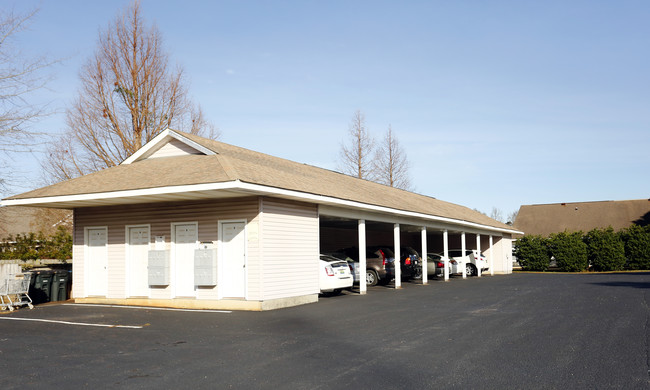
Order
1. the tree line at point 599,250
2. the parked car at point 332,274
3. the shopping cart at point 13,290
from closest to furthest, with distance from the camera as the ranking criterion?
the shopping cart at point 13,290 < the parked car at point 332,274 < the tree line at point 599,250

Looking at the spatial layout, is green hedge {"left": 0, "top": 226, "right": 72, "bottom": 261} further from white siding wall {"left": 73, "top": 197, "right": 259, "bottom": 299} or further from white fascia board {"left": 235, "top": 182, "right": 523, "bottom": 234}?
white fascia board {"left": 235, "top": 182, "right": 523, "bottom": 234}

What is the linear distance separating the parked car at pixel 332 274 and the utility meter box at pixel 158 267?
5.02m

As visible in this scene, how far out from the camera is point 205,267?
1503 cm

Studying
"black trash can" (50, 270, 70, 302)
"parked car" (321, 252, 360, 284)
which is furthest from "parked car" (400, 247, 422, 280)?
"black trash can" (50, 270, 70, 302)

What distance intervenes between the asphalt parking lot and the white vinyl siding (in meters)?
5.31

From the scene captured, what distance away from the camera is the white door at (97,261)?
17328mm

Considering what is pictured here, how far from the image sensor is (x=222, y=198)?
15305 millimetres

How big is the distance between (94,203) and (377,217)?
33.2ft

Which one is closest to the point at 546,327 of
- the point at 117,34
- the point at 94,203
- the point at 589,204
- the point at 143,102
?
the point at 94,203

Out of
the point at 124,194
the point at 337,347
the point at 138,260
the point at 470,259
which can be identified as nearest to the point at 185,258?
the point at 138,260

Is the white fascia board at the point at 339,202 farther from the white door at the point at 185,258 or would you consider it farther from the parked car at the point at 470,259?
the parked car at the point at 470,259

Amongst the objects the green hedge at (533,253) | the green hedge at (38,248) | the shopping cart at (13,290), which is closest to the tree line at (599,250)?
the green hedge at (533,253)

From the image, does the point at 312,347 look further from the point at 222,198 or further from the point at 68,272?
the point at 68,272

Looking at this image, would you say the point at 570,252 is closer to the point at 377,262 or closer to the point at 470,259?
the point at 470,259
